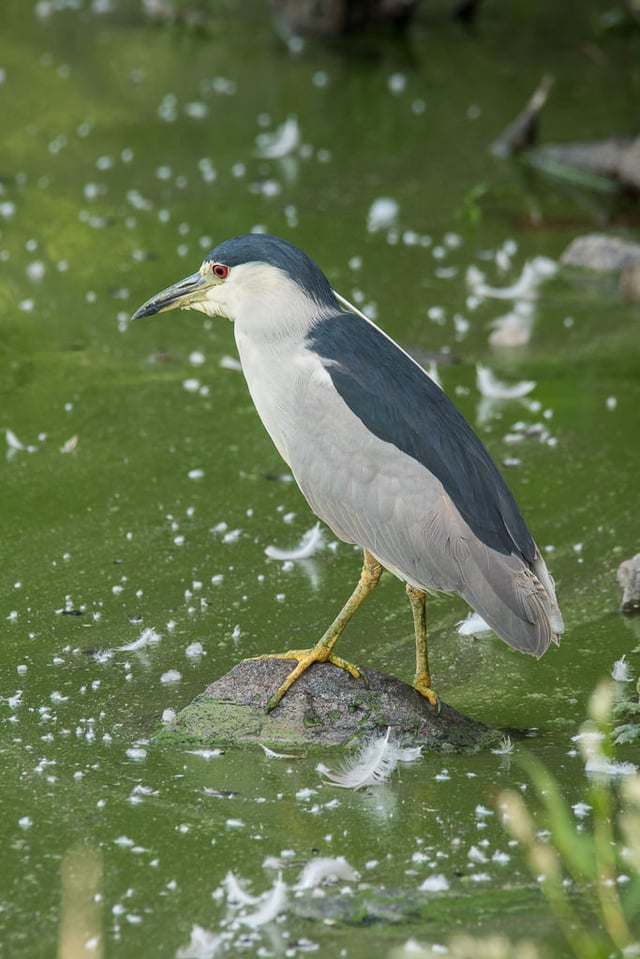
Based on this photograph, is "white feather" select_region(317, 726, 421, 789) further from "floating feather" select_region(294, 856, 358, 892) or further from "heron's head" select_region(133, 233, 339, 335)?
"heron's head" select_region(133, 233, 339, 335)

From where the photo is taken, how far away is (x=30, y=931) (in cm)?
280

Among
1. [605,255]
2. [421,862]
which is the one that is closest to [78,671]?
[421,862]

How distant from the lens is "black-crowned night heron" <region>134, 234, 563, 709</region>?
3436 millimetres

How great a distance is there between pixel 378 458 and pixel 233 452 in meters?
1.78

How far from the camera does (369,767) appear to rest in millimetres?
3291

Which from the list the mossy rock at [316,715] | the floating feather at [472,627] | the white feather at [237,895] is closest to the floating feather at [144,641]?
the mossy rock at [316,715]

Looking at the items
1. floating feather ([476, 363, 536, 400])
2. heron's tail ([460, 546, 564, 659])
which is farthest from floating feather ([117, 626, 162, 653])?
floating feather ([476, 363, 536, 400])

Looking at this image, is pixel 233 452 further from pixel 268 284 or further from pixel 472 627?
pixel 268 284

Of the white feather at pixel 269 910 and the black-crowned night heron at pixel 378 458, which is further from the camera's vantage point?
the black-crowned night heron at pixel 378 458

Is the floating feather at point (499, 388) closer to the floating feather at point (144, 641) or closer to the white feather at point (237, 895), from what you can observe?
the floating feather at point (144, 641)

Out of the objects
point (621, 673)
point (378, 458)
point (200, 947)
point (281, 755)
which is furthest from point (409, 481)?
point (200, 947)

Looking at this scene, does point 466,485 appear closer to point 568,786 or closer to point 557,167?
point 568,786

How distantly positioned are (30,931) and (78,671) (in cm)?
114

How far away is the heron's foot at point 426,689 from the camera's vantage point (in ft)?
11.7
